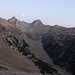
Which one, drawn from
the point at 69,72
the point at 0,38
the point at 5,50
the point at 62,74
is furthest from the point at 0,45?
the point at 69,72

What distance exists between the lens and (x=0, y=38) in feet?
501

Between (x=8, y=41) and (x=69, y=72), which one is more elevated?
(x=8, y=41)

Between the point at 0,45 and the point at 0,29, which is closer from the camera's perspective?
the point at 0,45

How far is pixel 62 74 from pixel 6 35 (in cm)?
5372

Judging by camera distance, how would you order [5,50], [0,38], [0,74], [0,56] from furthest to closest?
1. [0,38]
2. [5,50]
3. [0,56]
4. [0,74]

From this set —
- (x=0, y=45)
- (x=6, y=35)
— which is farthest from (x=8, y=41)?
(x=0, y=45)

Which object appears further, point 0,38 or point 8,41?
point 8,41

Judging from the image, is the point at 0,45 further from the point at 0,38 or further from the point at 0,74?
the point at 0,74

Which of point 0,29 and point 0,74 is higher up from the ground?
point 0,29

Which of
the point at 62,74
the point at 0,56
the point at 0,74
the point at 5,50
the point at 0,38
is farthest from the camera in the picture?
the point at 62,74

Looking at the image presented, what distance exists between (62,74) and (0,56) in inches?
3255

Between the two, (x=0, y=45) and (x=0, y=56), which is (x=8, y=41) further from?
(x=0, y=56)

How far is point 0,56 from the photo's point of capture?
115062 mm

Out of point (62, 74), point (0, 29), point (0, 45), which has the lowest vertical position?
point (62, 74)
